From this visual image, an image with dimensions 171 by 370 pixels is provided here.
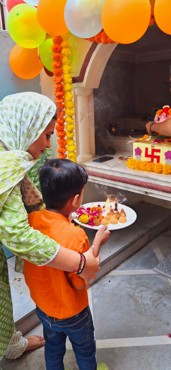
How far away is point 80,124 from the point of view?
263 centimetres

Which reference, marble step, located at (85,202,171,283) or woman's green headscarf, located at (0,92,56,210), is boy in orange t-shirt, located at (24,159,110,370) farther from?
marble step, located at (85,202,171,283)

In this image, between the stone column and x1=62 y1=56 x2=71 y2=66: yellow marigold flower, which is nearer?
x1=62 y1=56 x2=71 y2=66: yellow marigold flower

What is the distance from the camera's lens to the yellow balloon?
191 centimetres

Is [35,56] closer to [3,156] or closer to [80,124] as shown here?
[80,124]

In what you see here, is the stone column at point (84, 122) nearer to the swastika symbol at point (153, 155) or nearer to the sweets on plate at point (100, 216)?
the sweets on plate at point (100, 216)

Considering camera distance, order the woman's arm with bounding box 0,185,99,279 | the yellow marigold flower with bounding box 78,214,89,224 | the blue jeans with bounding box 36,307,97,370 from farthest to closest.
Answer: the yellow marigold flower with bounding box 78,214,89,224 → the blue jeans with bounding box 36,307,97,370 → the woman's arm with bounding box 0,185,99,279

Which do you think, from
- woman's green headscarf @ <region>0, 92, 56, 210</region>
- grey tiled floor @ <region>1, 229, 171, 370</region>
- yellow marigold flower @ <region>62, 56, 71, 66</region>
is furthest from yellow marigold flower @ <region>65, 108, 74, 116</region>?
woman's green headscarf @ <region>0, 92, 56, 210</region>

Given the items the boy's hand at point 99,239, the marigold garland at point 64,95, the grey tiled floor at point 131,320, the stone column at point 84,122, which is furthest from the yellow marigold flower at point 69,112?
the boy's hand at point 99,239

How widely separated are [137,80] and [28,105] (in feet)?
10.7

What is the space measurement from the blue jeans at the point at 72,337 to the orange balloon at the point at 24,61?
1.72 m

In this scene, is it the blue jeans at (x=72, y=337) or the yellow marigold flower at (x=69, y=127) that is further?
the yellow marigold flower at (x=69, y=127)

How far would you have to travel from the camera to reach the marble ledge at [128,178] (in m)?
2.15

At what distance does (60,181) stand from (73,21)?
1161mm

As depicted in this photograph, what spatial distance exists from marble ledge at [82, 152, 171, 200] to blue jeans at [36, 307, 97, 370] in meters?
1.16
